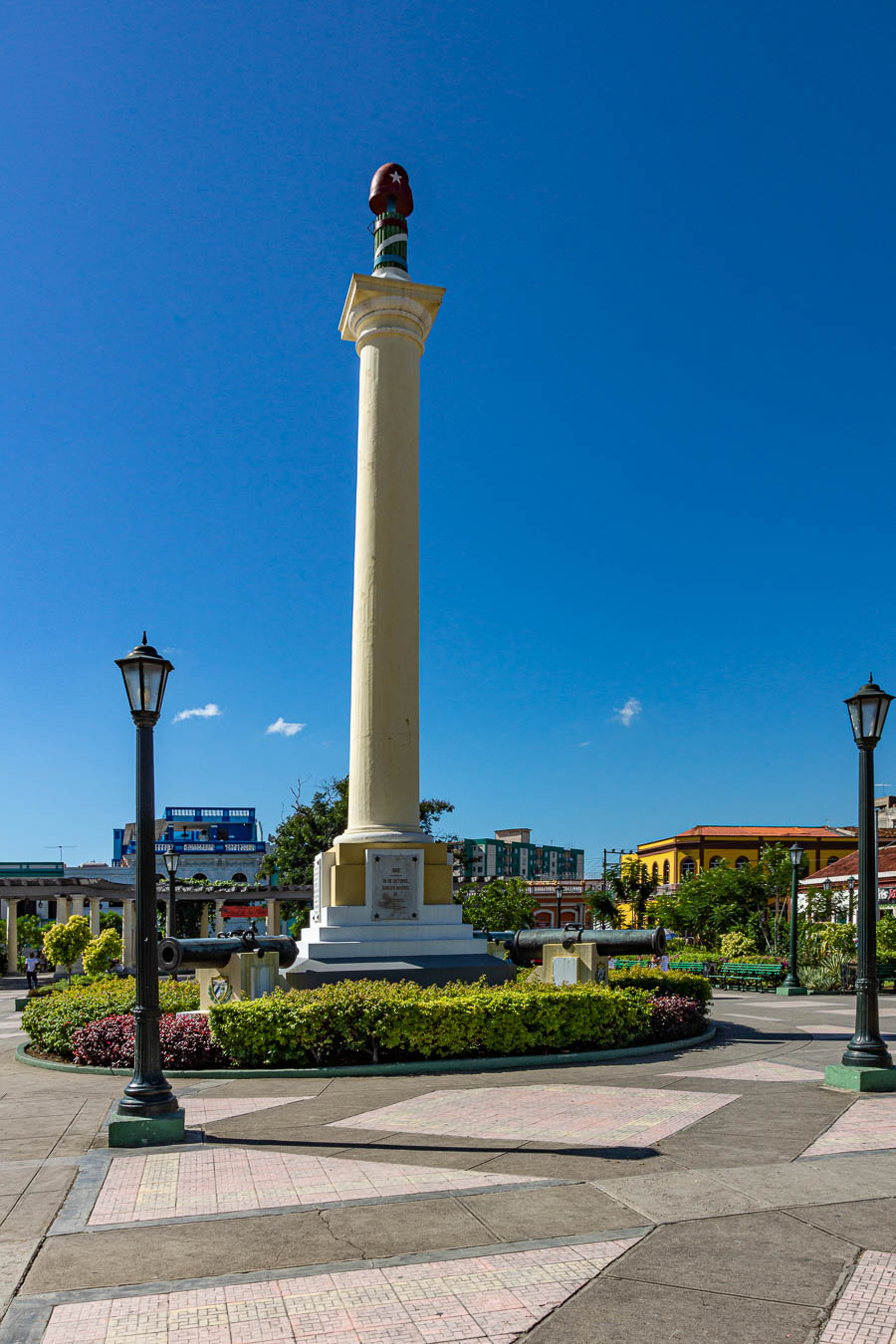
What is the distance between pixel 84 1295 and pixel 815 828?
91.5 meters

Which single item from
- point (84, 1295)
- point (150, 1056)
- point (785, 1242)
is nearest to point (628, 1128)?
point (785, 1242)

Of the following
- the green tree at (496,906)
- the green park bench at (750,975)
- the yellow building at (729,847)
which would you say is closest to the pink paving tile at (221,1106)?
the green park bench at (750,975)

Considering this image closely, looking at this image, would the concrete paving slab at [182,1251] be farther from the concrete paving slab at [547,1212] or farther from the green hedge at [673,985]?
the green hedge at [673,985]

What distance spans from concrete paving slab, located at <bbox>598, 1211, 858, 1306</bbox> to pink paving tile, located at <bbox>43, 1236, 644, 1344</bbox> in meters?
0.35

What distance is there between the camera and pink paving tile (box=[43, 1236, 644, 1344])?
490 centimetres

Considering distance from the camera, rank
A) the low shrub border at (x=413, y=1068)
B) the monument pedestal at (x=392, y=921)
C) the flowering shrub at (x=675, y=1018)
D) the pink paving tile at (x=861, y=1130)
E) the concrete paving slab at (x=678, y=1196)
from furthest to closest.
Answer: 1. the monument pedestal at (x=392, y=921)
2. the flowering shrub at (x=675, y=1018)
3. the low shrub border at (x=413, y=1068)
4. the pink paving tile at (x=861, y=1130)
5. the concrete paving slab at (x=678, y=1196)

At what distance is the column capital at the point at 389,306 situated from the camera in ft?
67.0

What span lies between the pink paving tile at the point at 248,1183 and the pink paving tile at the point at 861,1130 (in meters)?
2.74

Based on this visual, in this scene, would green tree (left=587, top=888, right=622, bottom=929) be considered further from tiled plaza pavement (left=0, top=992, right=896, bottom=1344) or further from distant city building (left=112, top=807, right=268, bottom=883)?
distant city building (left=112, top=807, right=268, bottom=883)

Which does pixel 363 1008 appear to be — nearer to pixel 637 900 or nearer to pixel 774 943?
pixel 774 943

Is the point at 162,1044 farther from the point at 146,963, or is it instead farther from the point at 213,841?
the point at 213,841

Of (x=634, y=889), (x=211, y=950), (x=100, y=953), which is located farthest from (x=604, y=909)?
(x=211, y=950)

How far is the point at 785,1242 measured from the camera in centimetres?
616

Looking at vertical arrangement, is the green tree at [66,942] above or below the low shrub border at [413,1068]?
below
